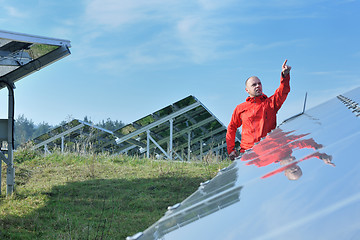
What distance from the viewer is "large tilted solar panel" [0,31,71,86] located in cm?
691

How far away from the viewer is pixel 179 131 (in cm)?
1503

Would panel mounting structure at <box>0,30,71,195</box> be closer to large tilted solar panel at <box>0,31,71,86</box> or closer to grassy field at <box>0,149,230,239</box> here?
large tilted solar panel at <box>0,31,71,86</box>

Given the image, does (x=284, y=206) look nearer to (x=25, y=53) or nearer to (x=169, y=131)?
(x=25, y=53)

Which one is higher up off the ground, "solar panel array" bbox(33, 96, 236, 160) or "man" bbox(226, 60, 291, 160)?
"solar panel array" bbox(33, 96, 236, 160)

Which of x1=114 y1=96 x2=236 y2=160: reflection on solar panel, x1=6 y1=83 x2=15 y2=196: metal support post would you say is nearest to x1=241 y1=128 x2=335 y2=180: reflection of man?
x1=6 y1=83 x2=15 y2=196: metal support post

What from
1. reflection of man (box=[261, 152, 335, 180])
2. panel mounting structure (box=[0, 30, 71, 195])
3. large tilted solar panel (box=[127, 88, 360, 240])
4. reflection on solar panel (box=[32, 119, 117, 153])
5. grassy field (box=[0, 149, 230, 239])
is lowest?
large tilted solar panel (box=[127, 88, 360, 240])

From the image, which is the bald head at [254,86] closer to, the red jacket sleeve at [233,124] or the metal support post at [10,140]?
the red jacket sleeve at [233,124]

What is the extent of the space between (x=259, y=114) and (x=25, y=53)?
477 cm

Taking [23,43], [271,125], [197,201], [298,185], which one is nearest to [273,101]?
[271,125]

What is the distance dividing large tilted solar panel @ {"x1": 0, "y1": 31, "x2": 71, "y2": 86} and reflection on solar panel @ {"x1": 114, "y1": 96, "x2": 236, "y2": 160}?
4343mm

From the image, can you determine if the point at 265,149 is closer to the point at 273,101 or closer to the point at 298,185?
the point at 298,185

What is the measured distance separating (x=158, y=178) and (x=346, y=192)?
326 inches

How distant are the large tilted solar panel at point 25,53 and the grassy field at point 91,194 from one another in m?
2.40

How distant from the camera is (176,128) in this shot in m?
14.9
